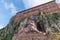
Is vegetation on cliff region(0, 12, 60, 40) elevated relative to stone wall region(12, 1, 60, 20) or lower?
lower

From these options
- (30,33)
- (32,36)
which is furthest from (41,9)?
(32,36)

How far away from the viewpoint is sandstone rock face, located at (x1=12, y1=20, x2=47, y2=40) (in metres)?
40.1

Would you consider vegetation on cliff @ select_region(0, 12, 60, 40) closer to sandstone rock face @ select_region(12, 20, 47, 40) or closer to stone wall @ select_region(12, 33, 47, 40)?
sandstone rock face @ select_region(12, 20, 47, 40)

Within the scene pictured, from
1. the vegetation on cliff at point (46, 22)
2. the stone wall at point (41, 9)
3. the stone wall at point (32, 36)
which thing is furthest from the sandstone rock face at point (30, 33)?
the stone wall at point (41, 9)

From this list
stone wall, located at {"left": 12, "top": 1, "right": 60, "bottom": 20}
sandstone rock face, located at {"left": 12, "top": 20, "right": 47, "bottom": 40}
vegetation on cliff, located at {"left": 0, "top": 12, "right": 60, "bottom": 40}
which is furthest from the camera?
stone wall, located at {"left": 12, "top": 1, "right": 60, "bottom": 20}

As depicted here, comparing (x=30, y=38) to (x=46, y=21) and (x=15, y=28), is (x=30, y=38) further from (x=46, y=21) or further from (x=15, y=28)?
(x=15, y=28)

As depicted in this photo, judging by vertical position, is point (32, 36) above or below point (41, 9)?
below

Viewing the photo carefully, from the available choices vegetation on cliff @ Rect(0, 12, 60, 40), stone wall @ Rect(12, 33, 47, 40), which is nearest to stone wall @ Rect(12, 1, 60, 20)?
vegetation on cliff @ Rect(0, 12, 60, 40)

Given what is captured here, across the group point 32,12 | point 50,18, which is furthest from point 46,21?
point 32,12

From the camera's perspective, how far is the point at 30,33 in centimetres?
4194

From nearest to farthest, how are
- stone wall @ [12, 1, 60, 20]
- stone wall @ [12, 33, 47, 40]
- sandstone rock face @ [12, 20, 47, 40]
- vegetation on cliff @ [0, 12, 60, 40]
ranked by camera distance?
stone wall @ [12, 33, 47, 40] < sandstone rock face @ [12, 20, 47, 40] < vegetation on cliff @ [0, 12, 60, 40] < stone wall @ [12, 1, 60, 20]

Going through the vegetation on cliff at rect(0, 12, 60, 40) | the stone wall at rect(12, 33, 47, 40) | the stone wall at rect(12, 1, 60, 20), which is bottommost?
the stone wall at rect(12, 33, 47, 40)

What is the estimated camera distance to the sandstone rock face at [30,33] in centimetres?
4011

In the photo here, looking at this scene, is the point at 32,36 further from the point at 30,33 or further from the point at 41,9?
the point at 41,9
